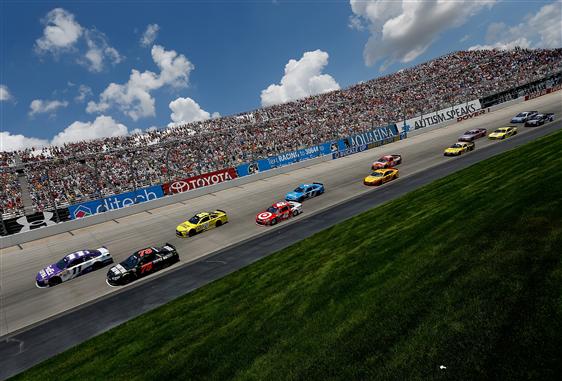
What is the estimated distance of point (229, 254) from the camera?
61.7 ft

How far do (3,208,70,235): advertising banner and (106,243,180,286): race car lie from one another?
51.4ft

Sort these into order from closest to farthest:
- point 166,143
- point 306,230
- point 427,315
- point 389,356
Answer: point 389,356, point 427,315, point 306,230, point 166,143

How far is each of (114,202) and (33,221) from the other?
6.51 meters

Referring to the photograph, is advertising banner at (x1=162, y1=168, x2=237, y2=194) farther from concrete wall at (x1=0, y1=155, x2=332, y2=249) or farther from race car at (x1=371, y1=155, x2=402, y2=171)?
race car at (x1=371, y1=155, x2=402, y2=171)

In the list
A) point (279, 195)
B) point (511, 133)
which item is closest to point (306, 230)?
point (279, 195)

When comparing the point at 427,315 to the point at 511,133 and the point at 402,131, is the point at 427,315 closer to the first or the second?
the point at 511,133

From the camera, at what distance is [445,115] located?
59438 millimetres

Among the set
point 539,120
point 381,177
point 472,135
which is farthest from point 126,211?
point 539,120

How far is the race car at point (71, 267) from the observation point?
17.8 metres

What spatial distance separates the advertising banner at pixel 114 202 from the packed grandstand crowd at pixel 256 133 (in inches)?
49.0

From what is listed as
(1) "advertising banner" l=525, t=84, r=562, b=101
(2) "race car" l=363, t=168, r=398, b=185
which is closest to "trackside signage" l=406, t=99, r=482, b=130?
(1) "advertising banner" l=525, t=84, r=562, b=101

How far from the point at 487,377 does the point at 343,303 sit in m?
4.07

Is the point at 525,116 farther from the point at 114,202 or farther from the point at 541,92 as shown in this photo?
the point at 114,202

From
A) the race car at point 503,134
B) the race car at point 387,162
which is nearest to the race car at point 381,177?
the race car at point 387,162
